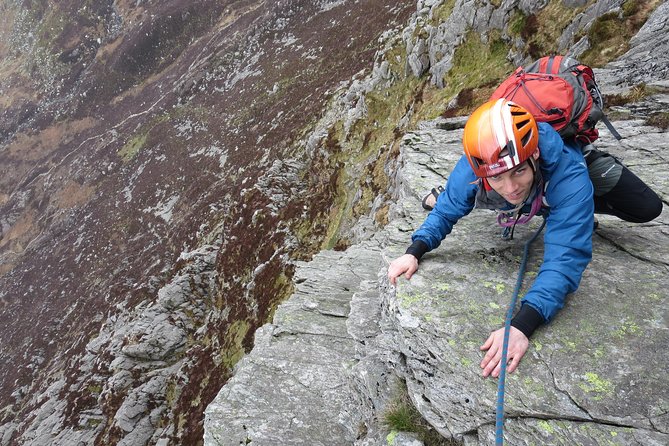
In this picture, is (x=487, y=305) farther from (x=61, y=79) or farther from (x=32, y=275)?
(x=61, y=79)

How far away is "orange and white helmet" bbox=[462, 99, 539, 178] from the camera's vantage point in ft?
13.8

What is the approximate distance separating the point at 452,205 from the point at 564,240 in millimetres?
1495

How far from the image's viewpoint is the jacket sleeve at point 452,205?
5.15 metres

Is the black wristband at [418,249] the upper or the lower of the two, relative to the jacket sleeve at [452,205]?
lower

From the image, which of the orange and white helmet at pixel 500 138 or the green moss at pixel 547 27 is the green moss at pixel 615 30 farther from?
the orange and white helmet at pixel 500 138

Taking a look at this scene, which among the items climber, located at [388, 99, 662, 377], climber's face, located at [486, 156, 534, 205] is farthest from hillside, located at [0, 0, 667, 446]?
climber's face, located at [486, 156, 534, 205]

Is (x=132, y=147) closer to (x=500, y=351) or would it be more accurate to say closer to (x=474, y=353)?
(x=474, y=353)

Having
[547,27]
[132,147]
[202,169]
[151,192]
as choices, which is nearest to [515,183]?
[547,27]

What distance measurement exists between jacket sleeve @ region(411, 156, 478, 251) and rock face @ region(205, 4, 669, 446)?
0.58m

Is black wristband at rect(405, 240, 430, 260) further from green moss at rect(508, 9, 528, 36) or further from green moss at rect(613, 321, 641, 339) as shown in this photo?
green moss at rect(508, 9, 528, 36)

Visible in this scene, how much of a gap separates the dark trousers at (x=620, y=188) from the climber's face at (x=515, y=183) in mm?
1414

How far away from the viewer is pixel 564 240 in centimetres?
415

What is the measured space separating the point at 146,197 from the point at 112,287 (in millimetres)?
19412

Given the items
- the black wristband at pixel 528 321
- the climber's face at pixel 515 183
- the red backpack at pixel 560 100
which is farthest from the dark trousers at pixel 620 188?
the black wristband at pixel 528 321
